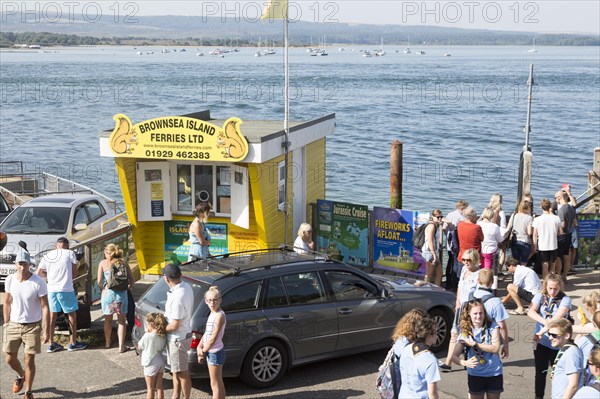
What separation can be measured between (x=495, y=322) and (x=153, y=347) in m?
3.52

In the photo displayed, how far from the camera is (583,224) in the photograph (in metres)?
15.9

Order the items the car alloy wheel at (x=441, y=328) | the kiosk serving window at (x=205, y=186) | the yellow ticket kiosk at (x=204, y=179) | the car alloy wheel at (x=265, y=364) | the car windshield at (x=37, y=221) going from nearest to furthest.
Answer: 1. the car alloy wheel at (x=265, y=364)
2. the car alloy wheel at (x=441, y=328)
3. the yellow ticket kiosk at (x=204, y=179)
4. the kiosk serving window at (x=205, y=186)
5. the car windshield at (x=37, y=221)

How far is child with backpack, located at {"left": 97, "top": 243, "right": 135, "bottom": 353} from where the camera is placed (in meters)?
11.3

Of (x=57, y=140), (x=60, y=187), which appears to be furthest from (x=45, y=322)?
(x=57, y=140)

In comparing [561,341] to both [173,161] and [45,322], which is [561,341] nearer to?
[45,322]

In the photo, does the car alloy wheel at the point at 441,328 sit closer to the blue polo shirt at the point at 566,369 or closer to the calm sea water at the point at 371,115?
the blue polo shirt at the point at 566,369

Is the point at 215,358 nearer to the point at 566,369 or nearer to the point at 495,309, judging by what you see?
the point at 495,309

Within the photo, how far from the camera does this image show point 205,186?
15477 mm

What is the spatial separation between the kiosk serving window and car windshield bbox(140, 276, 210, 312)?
5.12 meters

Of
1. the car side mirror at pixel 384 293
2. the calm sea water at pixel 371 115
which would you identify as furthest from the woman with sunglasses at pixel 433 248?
the calm sea water at pixel 371 115

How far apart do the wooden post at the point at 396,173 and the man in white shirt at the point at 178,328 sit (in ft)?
31.2

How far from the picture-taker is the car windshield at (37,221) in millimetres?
15719

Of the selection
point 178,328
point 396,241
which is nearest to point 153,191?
point 396,241

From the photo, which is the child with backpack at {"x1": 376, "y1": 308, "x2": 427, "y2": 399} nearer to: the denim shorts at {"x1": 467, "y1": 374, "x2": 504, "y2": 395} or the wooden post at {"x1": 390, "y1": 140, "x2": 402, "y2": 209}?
the denim shorts at {"x1": 467, "y1": 374, "x2": 504, "y2": 395}
